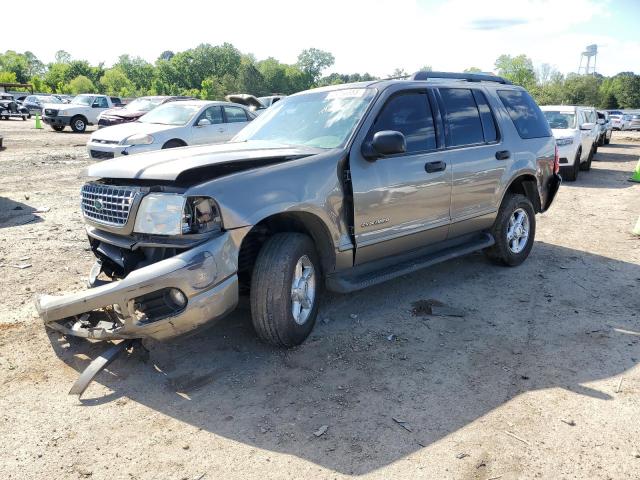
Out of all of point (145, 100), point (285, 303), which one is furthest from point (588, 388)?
point (145, 100)

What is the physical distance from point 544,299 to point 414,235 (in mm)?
Result: 1543

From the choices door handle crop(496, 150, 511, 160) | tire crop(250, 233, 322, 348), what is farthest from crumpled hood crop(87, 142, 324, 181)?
door handle crop(496, 150, 511, 160)

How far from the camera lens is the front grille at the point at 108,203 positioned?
348 centimetres

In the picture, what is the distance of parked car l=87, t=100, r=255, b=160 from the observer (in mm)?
11461

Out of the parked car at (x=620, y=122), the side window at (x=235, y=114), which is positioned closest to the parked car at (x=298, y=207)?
the side window at (x=235, y=114)

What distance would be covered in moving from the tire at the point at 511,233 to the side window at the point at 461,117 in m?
0.94

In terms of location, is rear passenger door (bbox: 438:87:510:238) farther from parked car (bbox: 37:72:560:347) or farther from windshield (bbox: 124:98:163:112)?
windshield (bbox: 124:98:163:112)

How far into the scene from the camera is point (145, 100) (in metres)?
20.9

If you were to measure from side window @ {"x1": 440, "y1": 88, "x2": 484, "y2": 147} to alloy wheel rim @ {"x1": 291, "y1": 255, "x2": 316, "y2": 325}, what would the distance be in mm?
1977

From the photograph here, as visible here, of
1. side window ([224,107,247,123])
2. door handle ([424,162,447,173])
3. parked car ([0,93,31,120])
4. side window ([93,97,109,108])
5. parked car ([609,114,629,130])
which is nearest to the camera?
door handle ([424,162,447,173])

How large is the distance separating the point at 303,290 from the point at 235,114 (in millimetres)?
10394

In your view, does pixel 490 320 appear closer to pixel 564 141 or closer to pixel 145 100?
pixel 564 141

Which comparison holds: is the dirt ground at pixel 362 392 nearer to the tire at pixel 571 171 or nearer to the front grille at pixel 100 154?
the front grille at pixel 100 154

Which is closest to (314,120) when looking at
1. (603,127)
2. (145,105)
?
(145,105)
